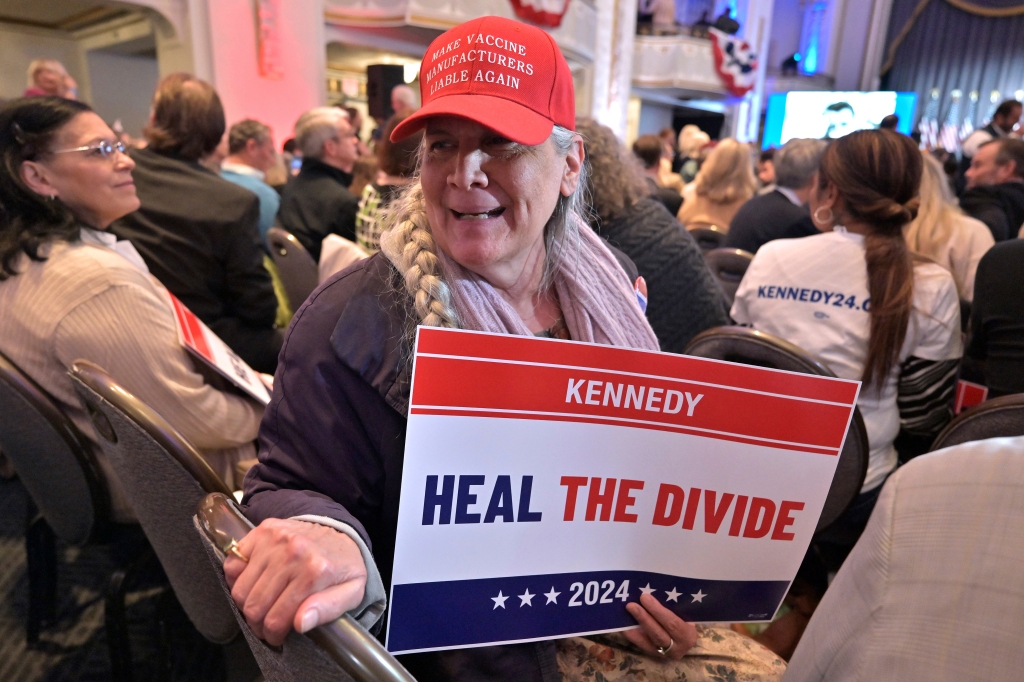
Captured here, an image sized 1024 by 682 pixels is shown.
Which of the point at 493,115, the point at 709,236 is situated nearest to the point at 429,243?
the point at 493,115

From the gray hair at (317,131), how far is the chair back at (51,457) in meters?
2.20

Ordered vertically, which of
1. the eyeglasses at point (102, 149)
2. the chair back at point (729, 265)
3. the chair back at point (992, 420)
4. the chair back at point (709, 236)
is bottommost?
the chair back at point (709, 236)

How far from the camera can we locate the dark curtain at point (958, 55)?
14.5 meters

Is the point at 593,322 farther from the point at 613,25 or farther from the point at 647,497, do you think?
the point at 613,25

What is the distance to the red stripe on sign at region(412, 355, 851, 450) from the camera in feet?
2.31

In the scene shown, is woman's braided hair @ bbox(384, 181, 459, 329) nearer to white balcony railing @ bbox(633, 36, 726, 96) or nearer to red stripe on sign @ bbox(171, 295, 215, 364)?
red stripe on sign @ bbox(171, 295, 215, 364)

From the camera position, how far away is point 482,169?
0.88m

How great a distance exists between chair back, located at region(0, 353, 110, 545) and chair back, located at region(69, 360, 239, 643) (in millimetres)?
288

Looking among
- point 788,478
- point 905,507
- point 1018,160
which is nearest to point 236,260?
point 788,478

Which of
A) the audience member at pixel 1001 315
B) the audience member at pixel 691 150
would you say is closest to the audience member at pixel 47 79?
the audience member at pixel 1001 315

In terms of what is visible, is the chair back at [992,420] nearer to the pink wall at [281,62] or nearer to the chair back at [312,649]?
the chair back at [312,649]

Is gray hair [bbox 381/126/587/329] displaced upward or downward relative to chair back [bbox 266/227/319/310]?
upward

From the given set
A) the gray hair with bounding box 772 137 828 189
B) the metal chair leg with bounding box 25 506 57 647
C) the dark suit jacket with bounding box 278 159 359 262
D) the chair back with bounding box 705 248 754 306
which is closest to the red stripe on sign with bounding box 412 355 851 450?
the metal chair leg with bounding box 25 506 57 647

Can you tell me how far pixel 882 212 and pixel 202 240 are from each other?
2093 millimetres
